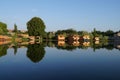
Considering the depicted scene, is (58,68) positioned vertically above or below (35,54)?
below

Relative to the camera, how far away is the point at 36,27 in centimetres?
7631

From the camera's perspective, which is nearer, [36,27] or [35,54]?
[35,54]

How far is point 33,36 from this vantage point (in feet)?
254

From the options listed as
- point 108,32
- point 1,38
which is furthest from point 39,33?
point 108,32

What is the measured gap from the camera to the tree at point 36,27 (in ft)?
251

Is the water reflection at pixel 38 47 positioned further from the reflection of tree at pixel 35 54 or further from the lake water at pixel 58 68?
the lake water at pixel 58 68

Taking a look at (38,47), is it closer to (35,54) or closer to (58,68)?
(35,54)

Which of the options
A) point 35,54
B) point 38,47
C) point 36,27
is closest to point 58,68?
point 35,54

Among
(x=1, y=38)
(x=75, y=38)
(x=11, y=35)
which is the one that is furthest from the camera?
(x=75, y=38)

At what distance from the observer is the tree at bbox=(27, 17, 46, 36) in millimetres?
76562

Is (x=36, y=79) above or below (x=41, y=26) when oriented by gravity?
below

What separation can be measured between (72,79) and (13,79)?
213cm

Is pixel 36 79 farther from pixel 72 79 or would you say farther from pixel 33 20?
pixel 33 20

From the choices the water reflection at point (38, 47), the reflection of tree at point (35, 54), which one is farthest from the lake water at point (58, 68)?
the water reflection at point (38, 47)
